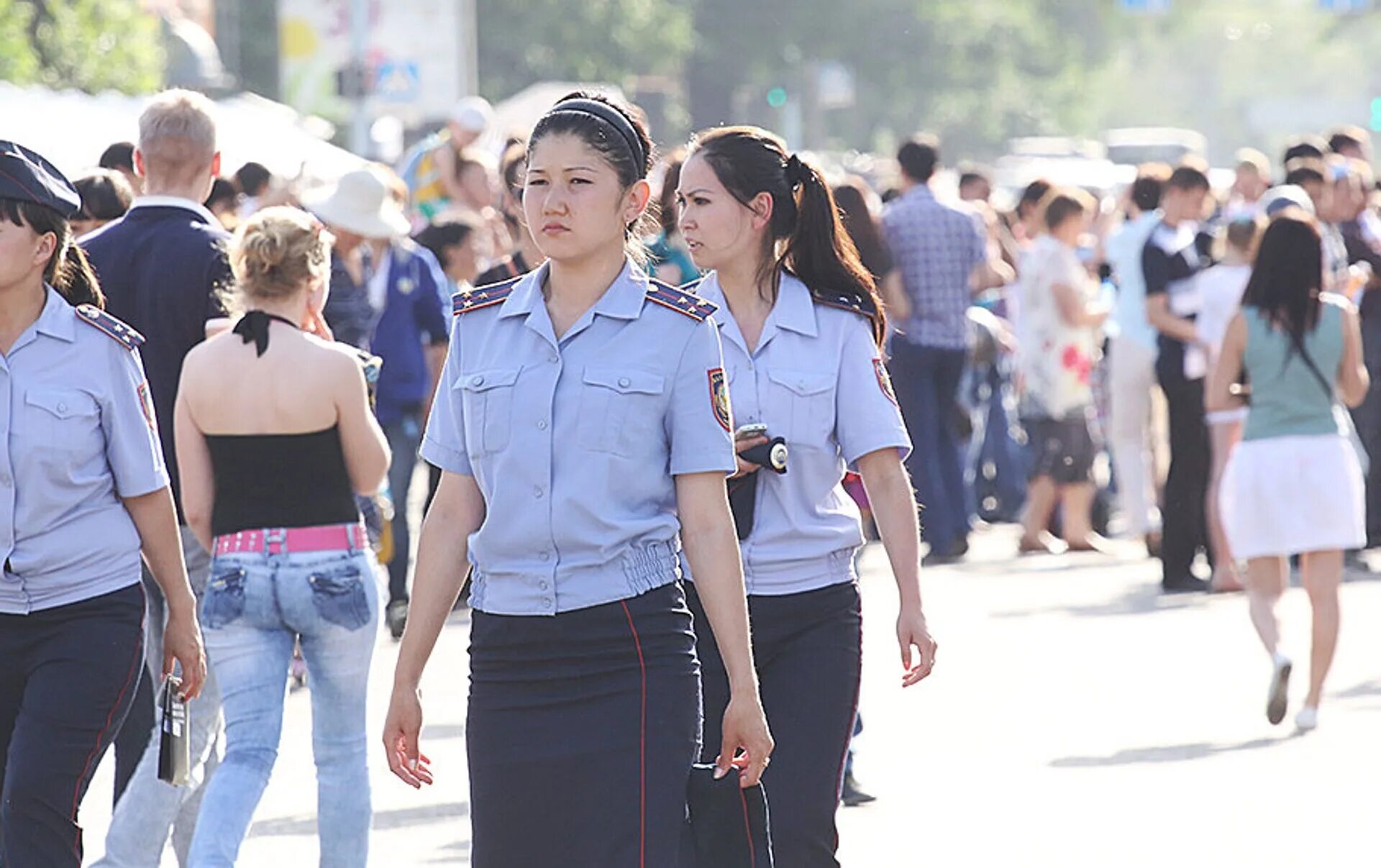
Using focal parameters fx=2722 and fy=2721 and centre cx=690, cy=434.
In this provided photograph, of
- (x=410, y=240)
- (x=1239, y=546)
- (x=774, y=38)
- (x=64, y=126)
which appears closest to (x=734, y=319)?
(x=1239, y=546)

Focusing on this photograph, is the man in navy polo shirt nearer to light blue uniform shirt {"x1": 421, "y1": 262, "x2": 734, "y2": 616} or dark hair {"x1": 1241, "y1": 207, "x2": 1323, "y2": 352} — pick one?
light blue uniform shirt {"x1": 421, "y1": 262, "x2": 734, "y2": 616}

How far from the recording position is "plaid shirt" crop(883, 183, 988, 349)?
1430cm

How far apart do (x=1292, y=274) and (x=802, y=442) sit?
463 centimetres

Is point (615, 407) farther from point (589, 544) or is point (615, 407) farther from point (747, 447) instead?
point (747, 447)

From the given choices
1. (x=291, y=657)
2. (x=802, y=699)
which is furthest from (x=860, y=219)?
(x=802, y=699)

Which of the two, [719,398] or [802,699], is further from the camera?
[802,699]

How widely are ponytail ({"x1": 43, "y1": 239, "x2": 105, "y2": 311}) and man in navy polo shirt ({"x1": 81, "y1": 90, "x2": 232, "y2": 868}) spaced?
121cm

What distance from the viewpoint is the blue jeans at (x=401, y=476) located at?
1159 centimetres

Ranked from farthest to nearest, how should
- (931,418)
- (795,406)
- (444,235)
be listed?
1. (931,418)
2. (444,235)
3. (795,406)

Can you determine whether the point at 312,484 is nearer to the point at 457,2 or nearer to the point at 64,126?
the point at 64,126

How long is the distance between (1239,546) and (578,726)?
5.74 m

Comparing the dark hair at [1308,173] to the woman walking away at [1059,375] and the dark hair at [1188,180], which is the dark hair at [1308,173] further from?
the woman walking away at [1059,375]

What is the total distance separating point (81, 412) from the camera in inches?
212

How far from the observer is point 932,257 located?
14.3 metres
